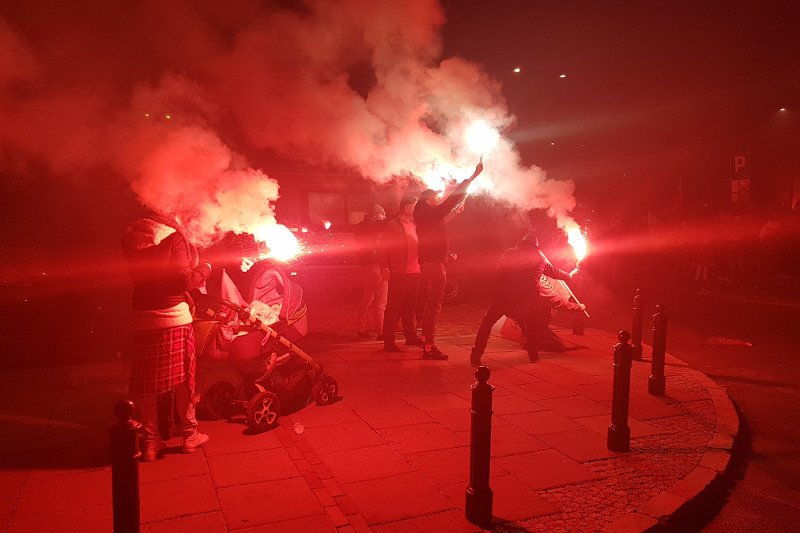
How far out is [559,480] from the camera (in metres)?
4.25

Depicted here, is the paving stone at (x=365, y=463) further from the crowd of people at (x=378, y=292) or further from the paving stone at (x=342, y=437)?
the crowd of people at (x=378, y=292)

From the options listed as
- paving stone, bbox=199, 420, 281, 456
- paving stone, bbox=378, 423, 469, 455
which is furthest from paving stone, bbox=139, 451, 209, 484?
paving stone, bbox=378, 423, 469, 455

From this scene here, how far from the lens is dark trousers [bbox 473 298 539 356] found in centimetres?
755

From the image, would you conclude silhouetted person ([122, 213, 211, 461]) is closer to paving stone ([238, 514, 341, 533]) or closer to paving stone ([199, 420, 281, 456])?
paving stone ([199, 420, 281, 456])

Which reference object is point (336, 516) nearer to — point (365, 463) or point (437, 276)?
point (365, 463)

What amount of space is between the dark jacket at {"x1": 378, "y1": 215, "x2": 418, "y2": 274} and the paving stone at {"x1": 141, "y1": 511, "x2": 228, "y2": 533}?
5022 mm

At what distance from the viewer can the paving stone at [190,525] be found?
3443mm

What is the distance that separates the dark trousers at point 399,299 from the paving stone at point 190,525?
491cm

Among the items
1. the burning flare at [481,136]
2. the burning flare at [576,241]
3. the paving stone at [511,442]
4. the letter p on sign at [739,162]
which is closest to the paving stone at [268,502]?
the paving stone at [511,442]

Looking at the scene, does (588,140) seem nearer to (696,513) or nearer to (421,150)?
(421,150)

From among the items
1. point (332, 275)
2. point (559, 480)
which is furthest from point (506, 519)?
point (332, 275)

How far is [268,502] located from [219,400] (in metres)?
1.91

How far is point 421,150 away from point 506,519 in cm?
600

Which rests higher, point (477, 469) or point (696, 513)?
point (477, 469)
